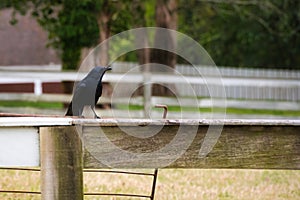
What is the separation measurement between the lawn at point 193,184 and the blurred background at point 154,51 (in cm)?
72

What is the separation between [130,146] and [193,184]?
321 centimetres

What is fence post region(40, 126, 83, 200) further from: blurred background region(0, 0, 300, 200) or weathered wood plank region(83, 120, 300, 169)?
blurred background region(0, 0, 300, 200)

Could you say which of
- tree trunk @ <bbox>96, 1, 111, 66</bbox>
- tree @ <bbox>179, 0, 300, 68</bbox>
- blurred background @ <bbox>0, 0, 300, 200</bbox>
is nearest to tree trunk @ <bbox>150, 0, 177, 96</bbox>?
blurred background @ <bbox>0, 0, 300, 200</bbox>

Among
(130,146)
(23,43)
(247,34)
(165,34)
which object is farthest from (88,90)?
(247,34)

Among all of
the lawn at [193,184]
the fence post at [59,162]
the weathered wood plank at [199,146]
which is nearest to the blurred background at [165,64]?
the lawn at [193,184]

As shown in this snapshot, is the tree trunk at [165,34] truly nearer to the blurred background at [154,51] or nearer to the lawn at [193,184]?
the blurred background at [154,51]

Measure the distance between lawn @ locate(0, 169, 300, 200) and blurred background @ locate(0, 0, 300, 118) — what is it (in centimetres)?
72

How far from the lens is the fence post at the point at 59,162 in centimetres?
331

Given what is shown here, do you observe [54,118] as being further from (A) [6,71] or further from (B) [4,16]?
(B) [4,16]

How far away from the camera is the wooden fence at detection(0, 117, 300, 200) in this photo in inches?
131

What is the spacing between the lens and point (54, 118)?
11.0 feet

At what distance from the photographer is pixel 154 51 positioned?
2159 cm

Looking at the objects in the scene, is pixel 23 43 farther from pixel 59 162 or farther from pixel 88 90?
pixel 59 162

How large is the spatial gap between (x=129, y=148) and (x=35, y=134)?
1.45 ft
